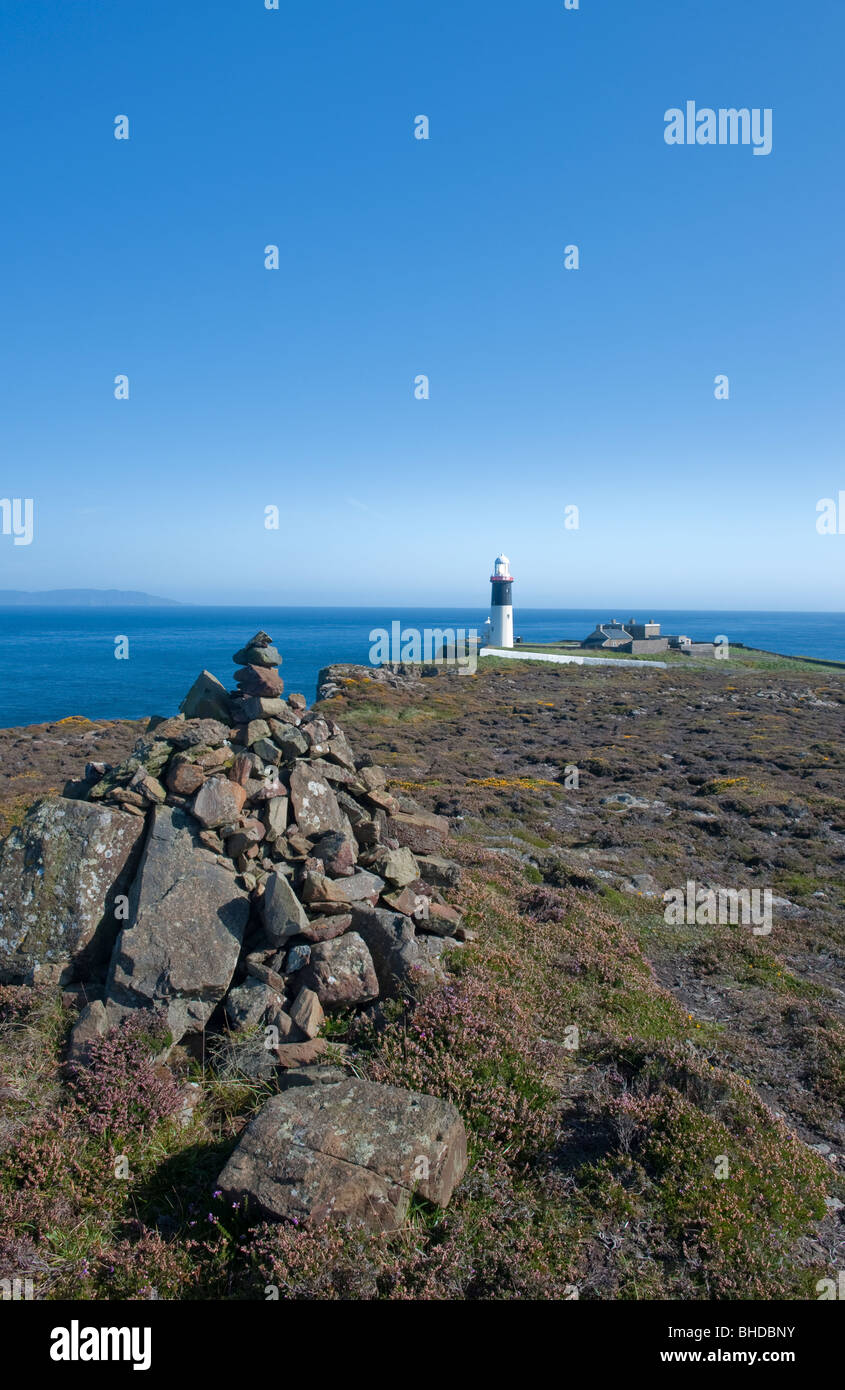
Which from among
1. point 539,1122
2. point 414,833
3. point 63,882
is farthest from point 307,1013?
point 414,833

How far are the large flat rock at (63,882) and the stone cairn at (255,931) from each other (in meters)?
0.02

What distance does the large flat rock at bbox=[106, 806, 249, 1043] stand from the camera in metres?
7.20

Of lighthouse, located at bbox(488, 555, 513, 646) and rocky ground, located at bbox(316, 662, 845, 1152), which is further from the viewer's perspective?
lighthouse, located at bbox(488, 555, 513, 646)

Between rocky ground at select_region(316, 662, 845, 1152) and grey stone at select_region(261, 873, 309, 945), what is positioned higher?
grey stone at select_region(261, 873, 309, 945)

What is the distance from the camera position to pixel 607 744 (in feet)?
108

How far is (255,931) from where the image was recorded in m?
8.12

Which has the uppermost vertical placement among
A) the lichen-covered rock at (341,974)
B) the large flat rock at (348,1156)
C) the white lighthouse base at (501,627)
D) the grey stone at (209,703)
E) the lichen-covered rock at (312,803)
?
the white lighthouse base at (501,627)

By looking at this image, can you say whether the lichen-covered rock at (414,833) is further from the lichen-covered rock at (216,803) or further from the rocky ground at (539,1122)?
the lichen-covered rock at (216,803)

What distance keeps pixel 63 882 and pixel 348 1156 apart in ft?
15.3

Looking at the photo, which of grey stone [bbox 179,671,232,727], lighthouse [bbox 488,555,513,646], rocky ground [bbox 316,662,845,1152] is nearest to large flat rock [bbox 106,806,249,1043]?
grey stone [bbox 179,671,232,727]

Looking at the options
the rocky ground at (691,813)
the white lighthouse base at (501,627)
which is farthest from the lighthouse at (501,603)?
the rocky ground at (691,813)

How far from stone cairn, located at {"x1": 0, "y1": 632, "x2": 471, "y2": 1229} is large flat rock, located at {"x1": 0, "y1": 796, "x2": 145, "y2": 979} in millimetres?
16

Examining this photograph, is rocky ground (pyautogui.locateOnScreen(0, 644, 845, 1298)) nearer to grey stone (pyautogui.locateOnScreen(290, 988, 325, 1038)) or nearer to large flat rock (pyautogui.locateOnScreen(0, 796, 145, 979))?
grey stone (pyautogui.locateOnScreen(290, 988, 325, 1038))

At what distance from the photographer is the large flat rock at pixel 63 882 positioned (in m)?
7.82
